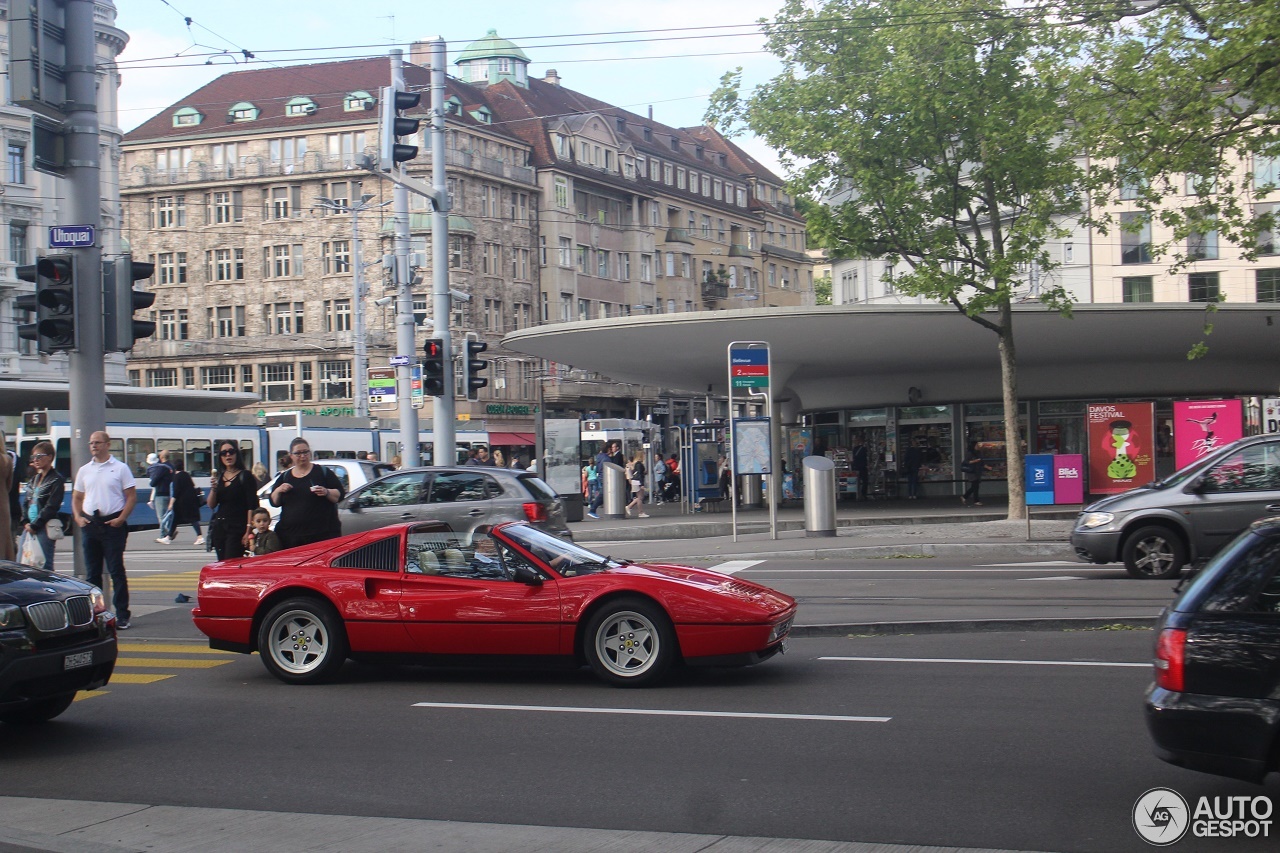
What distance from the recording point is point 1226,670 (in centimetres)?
531

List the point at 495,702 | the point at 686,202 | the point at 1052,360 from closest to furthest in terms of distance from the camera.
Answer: the point at 495,702 → the point at 1052,360 → the point at 686,202

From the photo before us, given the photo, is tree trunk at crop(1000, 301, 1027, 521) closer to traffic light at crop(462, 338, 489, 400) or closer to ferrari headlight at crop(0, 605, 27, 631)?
traffic light at crop(462, 338, 489, 400)

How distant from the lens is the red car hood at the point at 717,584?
905 cm

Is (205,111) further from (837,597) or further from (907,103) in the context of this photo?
(837,597)

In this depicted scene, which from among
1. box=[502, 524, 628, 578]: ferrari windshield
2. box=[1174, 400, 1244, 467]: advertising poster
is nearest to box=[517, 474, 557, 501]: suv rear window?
box=[502, 524, 628, 578]: ferrari windshield

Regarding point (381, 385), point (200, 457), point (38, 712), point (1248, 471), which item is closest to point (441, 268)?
point (381, 385)

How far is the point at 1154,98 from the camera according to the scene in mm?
17469

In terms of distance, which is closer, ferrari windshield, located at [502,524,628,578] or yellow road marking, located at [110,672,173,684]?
ferrari windshield, located at [502,524,628,578]

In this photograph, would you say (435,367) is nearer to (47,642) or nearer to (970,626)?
(970,626)

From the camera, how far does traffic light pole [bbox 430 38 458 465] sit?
24.3 m

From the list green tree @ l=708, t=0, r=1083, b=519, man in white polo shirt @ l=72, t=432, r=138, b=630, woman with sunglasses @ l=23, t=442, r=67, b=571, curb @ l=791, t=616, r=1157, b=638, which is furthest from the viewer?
green tree @ l=708, t=0, r=1083, b=519

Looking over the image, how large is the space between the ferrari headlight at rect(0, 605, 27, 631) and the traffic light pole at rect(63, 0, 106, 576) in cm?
535

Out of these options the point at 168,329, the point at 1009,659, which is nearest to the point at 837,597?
the point at 1009,659

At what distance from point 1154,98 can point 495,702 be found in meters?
13.3
